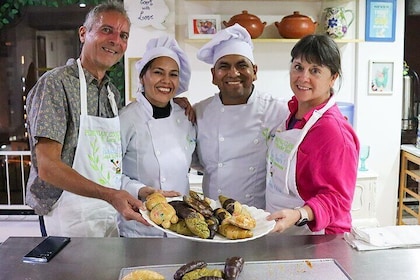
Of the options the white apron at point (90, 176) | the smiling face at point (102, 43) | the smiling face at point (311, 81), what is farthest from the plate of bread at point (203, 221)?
the smiling face at point (102, 43)

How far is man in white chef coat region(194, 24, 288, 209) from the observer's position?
5.45ft

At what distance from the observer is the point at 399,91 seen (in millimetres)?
3270

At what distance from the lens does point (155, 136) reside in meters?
1.64

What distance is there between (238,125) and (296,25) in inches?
57.1

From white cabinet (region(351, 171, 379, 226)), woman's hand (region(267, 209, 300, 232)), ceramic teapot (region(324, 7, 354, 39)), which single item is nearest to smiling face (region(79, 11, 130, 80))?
woman's hand (region(267, 209, 300, 232))

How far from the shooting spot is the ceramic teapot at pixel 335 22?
3.01 meters

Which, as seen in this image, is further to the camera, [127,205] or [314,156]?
[314,156]

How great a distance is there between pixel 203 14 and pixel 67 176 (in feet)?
6.46

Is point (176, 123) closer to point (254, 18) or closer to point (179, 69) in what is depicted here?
point (179, 69)

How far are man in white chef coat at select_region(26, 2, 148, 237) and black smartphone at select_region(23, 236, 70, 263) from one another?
15cm

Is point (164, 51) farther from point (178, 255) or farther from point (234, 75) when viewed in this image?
point (178, 255)

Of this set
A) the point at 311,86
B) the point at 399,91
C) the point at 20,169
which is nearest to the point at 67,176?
the point at 311,86

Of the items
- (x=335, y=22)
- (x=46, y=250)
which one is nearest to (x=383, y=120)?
(x=335, y=22)

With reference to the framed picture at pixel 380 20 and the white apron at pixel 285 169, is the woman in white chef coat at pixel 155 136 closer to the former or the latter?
the white apron at pixel 285 169
